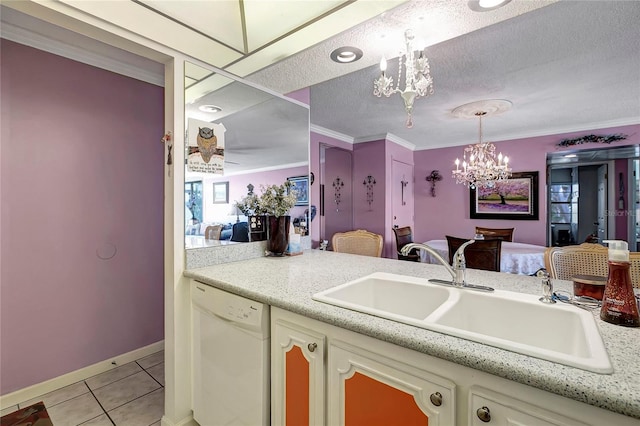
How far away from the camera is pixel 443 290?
1228mm

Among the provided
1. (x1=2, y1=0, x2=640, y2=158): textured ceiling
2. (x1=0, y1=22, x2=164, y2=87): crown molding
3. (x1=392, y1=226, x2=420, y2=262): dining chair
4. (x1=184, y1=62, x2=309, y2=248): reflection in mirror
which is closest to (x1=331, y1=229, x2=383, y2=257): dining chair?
(x1=184, y1=62, x2=309, y2=248): reflection in mirror

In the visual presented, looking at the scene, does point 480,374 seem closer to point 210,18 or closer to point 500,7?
point 500,7

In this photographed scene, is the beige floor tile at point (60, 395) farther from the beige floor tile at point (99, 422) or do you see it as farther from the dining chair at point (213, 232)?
the dining chair at point (213, 232)

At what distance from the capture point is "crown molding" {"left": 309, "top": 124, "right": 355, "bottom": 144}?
4.12m

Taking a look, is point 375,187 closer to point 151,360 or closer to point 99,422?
point 151,360

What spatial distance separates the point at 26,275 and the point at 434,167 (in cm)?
554

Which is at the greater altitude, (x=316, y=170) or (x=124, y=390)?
(x=316, y=170)

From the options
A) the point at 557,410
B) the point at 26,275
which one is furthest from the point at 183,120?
the point at 557,410

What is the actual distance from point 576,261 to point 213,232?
213 centimetres

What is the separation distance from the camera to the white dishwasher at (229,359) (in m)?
1.19

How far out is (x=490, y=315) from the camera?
112 cm

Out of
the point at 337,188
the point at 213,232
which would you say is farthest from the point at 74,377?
the point at 337,188

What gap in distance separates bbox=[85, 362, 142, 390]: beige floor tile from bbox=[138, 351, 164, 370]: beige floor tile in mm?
41

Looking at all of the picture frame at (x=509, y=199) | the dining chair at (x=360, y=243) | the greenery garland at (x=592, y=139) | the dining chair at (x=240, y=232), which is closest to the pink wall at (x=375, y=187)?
the picture frame at (x=509, y=199)
